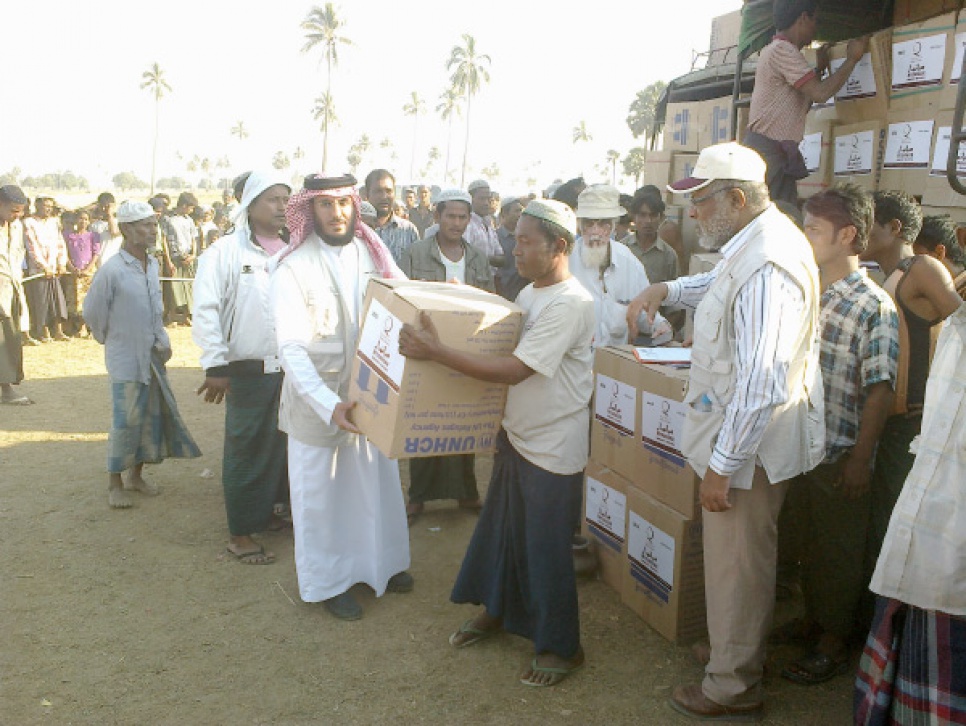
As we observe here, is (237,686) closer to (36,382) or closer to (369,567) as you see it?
(369,567)

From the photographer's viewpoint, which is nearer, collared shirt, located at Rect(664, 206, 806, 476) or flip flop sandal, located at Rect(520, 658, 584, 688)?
collared shirt, located at Rect(664, 206, 806, 476)

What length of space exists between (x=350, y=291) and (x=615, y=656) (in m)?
2.12

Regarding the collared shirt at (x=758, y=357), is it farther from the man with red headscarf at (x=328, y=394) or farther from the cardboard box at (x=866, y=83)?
the cardboard box at (x=866, y=83)

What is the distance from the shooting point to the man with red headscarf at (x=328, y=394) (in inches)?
148

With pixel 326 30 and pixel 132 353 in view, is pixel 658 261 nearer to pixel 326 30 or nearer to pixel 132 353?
pixel 132 353

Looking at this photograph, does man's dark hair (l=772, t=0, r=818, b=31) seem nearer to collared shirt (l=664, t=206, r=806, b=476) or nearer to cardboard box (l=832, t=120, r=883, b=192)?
cardboard box (l=832, t=120, r=883, b=192)

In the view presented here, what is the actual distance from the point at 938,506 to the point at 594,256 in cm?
287

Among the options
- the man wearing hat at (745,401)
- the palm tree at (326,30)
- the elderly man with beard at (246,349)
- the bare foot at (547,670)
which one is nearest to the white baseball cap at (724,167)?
the man wearing hat at (745,401)

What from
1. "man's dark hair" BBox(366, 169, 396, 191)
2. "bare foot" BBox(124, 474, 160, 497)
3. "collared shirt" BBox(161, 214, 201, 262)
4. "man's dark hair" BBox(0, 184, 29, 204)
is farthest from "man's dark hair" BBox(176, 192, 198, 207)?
"bare foot" BBox(124, 474, 160, 497)

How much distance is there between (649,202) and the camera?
5.98 m

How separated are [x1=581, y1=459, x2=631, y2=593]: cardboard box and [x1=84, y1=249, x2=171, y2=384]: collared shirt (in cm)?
318

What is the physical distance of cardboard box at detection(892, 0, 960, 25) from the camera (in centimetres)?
480

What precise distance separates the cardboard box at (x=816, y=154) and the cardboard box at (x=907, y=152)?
51 centimetres

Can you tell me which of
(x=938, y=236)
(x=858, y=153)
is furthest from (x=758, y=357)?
(x=858, y=153)
